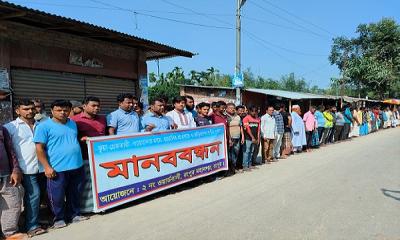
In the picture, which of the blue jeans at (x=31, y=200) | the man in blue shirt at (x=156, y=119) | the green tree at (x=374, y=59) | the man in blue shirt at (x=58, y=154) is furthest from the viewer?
the green tree at (x=374, y=59)

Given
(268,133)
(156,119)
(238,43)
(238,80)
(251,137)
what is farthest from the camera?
(238,43)

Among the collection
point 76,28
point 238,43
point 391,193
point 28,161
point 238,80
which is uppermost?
point 238,43

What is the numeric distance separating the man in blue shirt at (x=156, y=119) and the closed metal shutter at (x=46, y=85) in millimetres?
3462

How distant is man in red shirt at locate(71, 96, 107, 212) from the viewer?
237 inches

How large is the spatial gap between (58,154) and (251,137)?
6.01 meters

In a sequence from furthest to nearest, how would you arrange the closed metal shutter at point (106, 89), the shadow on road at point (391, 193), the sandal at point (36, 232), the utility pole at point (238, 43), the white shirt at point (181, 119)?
the utility pole at point (238, 43) → the closed metal shutter at point (106, 89) → the white shirt at point (181, 119) → the shadow on road at point (391, 193) → the sandal at point (36, 232)

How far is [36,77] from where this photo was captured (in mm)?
9562

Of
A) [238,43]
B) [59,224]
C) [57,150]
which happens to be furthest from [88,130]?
[238,43]

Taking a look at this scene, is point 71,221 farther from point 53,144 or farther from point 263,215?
point 263,215

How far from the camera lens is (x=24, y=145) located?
5.34 m

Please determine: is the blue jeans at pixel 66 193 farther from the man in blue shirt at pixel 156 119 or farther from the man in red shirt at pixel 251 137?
the man in red shirt at pixel 251 137

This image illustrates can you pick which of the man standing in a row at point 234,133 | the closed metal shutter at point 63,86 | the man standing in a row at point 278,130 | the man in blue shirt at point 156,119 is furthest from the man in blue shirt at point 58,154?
the man standing in a row at point 278,130

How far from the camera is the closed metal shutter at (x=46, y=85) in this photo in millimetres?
9125

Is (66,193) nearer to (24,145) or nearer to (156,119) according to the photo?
(24,145)
